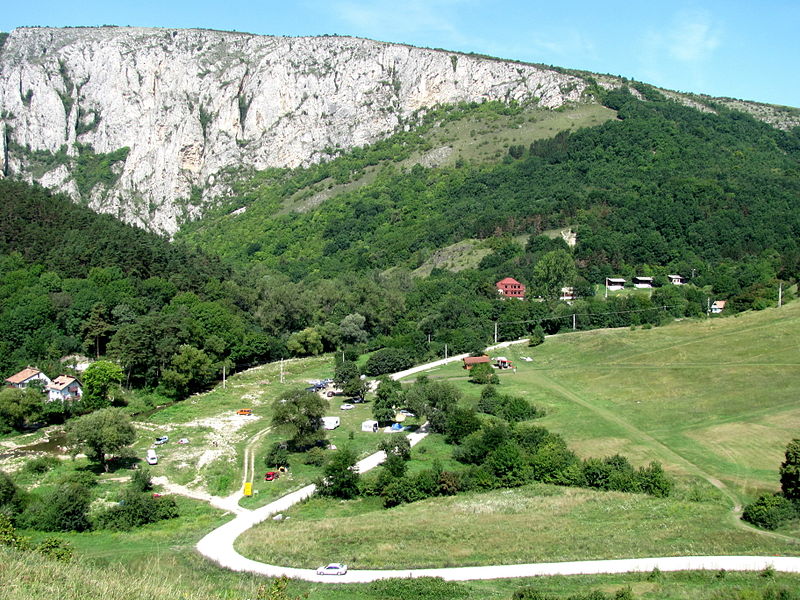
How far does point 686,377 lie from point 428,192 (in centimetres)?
9677

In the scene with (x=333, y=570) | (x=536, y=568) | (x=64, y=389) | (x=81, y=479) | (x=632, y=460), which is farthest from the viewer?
(x=64, y=389)

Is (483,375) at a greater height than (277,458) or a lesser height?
greater

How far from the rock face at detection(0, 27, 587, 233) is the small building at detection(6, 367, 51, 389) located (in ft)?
399

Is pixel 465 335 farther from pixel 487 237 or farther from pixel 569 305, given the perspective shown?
pixel 487 237

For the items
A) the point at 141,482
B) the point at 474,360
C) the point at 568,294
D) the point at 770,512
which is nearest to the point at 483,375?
the point at 474,360

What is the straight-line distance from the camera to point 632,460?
4288cm

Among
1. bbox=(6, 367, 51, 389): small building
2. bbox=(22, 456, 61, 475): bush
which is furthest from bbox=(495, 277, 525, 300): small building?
bbox=(22, 456, 61, 475): bush

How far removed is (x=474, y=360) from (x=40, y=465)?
40247 mm

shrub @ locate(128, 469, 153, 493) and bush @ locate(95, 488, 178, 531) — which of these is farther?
shrub @ locate(128, 469, 153, 493)

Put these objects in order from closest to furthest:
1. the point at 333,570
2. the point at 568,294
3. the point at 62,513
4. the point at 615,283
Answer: the point at 333,570 < the point at 62,513 < the point at 568,294 < the point at 615,283

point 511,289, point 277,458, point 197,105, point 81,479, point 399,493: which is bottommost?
point 399,493

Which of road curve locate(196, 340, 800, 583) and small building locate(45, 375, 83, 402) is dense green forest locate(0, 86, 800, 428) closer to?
small building locate(45, 375, 83, 402)

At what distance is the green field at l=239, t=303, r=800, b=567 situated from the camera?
101ft

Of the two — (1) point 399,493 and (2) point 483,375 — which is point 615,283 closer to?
(2) point 483,375
